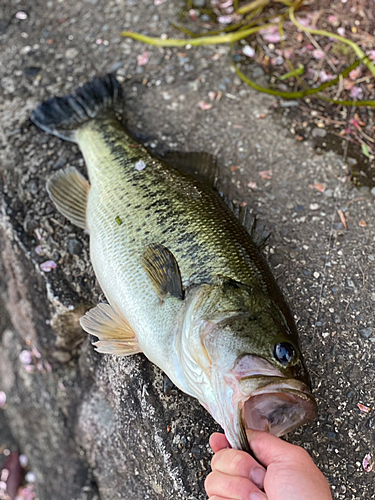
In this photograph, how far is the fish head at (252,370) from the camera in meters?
1.98

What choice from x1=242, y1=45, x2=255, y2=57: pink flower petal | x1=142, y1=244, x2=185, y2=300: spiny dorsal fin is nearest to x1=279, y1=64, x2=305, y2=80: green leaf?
x1=242, y1=45, x2=255, y2=57: pink flower petal

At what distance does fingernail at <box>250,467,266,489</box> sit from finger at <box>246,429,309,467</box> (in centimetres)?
5

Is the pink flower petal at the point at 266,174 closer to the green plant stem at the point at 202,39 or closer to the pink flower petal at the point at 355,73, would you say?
the pink flower petal at the point at 355,73

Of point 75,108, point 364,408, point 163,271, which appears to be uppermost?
point 75,108

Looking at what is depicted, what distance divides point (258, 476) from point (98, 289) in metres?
1.86

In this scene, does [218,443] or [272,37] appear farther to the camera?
[272,37]

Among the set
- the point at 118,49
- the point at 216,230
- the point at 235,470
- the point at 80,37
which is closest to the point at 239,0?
the point at 118,49

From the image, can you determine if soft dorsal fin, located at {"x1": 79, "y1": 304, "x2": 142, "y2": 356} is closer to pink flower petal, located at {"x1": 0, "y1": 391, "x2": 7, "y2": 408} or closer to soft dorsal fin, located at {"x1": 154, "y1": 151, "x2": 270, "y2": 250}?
soft dorsal fin, located at {"x1": 154, "y1": 151, "x2": 270, "y2": 250}

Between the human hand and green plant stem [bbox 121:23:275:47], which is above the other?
green plant stem [bbox 121:23:275:47]

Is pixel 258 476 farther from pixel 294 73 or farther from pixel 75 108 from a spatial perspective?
pixel 294 73

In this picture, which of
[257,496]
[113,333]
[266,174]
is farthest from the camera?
[266,174]

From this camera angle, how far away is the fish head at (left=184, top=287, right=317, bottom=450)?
198 cm

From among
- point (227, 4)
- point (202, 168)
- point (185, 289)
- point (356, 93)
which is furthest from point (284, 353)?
point (227, 4)

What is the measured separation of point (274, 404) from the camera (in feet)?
6.89
